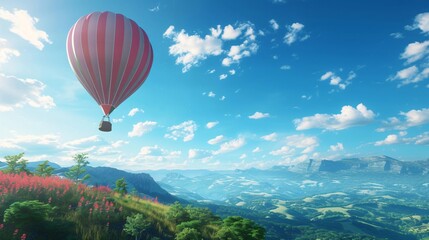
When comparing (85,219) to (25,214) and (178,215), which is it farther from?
(178,215)

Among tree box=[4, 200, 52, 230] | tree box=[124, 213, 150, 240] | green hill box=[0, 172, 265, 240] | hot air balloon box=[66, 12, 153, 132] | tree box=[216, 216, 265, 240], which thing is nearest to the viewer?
tree box=[4, 200, 52, 230]

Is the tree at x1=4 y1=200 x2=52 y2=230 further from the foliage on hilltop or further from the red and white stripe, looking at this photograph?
the red and white stripe

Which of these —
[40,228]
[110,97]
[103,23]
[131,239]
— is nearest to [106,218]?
[131,239]

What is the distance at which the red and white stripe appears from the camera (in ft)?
73.8

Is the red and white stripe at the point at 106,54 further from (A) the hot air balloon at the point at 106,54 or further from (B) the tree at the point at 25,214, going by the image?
(B) the tree at the point at 25,214

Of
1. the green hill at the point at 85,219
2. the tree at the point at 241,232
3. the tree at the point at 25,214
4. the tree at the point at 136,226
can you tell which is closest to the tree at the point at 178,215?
the green hill at the point at 85,219

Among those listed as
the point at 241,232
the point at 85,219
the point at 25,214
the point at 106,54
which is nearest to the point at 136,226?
the point at 85,219

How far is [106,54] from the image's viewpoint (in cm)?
2247

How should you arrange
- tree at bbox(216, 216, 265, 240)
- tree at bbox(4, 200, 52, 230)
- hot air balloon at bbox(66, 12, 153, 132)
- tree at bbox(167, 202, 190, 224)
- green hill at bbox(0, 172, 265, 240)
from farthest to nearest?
hot air balloon at bbox(66, 12, 153, 132) < tree at bbox(167, 202, 190, 224) < tree at bbox(216, 216, 265, 240) < green hill at bbox(0, 172, 265, 240) < tree at bbox(4, 200, 52, 230)

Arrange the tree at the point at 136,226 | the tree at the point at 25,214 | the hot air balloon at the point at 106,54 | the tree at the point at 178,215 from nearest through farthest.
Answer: the tree at the point at 25,214 < the tree at the point at 136,226 < the tree at the point at 178,215 < the hot air balloon at the point at 106,54

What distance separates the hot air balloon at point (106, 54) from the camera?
73.8ft

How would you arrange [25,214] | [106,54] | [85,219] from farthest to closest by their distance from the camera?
[106,54]
[85,219]
[25,214]

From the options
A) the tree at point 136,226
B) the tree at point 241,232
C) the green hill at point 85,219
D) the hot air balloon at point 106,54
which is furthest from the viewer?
the hot air balloon at point 106,54

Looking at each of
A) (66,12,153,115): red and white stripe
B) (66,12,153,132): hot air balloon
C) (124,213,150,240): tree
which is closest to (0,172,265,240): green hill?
(124,213,150,240): tree
